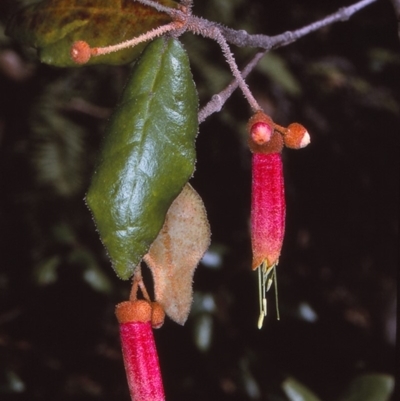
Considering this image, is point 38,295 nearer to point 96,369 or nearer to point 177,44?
point 96,369

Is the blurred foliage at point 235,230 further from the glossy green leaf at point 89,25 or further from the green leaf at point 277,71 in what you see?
the glossy green leaf at point 89,25

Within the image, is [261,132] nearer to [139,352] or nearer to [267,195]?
[267,195]

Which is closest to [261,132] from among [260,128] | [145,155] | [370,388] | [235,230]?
[260,128]

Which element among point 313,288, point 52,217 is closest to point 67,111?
point 52,217

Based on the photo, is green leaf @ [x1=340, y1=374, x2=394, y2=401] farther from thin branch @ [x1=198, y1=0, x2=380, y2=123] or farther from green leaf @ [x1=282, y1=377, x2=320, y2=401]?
thin branch @ [x1=198, y1=0, x2=380, y2=123]

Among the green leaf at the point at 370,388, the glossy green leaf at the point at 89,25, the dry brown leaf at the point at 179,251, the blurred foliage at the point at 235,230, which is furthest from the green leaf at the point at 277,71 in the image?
the dry brown leaf at the point at 179,251

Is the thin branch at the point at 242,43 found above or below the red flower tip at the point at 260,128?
above
